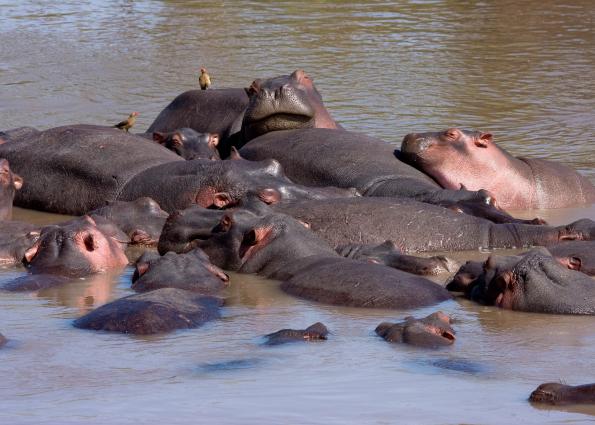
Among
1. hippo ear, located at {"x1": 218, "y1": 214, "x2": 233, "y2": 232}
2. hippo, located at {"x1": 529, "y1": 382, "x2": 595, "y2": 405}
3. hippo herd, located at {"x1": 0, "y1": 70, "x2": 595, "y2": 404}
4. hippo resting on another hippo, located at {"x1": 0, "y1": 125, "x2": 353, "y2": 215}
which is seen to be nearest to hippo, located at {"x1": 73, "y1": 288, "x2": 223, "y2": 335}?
hippo herd, located at {"x1": 0, "y1": 70, "x2": 595, "y2": 404}

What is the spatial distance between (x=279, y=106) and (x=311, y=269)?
12.0 feet

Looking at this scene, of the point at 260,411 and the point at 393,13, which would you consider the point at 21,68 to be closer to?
the point at 393,13

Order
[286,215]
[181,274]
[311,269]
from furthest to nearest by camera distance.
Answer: [286,215]
[311,269]
[181,274]

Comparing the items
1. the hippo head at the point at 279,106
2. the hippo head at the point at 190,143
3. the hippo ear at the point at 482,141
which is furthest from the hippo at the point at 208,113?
the hippo ear at the point at 482,141

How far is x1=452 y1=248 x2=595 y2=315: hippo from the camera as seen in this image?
634 cm

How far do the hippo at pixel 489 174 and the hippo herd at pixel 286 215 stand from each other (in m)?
0.01

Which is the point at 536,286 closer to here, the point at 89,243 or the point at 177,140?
the point at 89,243

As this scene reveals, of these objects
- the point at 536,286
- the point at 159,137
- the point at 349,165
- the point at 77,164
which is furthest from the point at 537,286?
the point at 159,137

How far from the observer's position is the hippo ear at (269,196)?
27.9 ft

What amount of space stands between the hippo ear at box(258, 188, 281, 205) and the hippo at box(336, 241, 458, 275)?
85cm

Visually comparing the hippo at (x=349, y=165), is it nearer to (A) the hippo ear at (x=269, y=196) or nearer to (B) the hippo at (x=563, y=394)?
(A) the hippo ear at (x=269, y=196)

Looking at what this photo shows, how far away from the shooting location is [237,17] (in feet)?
68.0

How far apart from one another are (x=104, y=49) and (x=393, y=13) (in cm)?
509

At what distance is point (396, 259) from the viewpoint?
24.5 ft
